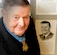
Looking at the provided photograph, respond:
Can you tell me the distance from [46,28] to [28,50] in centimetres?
16

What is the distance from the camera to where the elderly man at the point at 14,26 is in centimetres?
62

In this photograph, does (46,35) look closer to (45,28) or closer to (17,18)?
(45,28)

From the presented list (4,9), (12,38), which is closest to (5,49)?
(12,38)

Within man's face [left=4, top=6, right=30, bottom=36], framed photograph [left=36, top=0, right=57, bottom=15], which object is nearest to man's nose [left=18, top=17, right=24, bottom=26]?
man's face [left=4, top=6, right=30, bottom=36]

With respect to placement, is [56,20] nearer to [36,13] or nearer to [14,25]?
[36,13]

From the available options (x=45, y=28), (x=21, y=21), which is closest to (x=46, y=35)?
(x=45, y=28)

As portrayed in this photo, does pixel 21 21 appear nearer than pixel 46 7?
Yes

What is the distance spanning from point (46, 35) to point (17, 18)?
27cm

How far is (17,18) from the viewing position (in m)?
0.63

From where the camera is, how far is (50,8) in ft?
2.62

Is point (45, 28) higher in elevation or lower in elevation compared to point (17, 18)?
lower

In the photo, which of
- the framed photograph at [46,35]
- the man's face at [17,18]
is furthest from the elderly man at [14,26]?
the framed photograph at [46,35]

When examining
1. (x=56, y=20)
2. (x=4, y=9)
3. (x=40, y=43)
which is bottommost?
(x=40, y=43)

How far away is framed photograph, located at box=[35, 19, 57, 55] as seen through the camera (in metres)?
0.82
